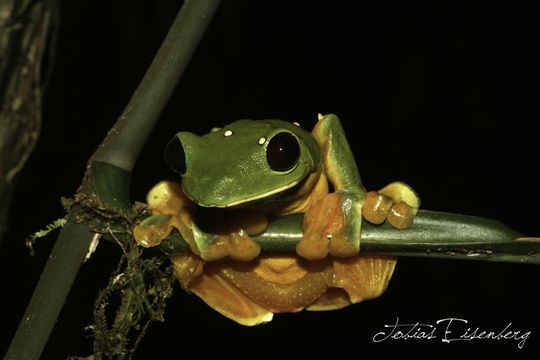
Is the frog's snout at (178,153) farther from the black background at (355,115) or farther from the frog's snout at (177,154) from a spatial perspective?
the black background at (355,115)

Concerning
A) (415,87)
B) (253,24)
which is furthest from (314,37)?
(415,87)

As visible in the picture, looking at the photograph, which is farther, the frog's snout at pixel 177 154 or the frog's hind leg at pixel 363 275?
the frog's hind leg at pixel 363 275

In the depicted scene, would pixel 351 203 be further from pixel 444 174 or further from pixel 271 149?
pixel 444 174

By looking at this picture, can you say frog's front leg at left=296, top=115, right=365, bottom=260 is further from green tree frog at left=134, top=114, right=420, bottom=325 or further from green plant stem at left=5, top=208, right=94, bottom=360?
green plant stem at left=5, top=208, right=94, bottom=360

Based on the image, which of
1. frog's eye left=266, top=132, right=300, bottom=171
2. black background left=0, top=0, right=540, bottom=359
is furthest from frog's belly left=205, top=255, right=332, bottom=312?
black background left=0, top=0, right=540, bottom=359

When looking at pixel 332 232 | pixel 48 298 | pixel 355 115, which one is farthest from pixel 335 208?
pixel 355 115

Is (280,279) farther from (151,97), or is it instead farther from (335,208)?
(151,97)

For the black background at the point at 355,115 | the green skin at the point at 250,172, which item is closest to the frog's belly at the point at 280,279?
the green skin at the point at 250,172
